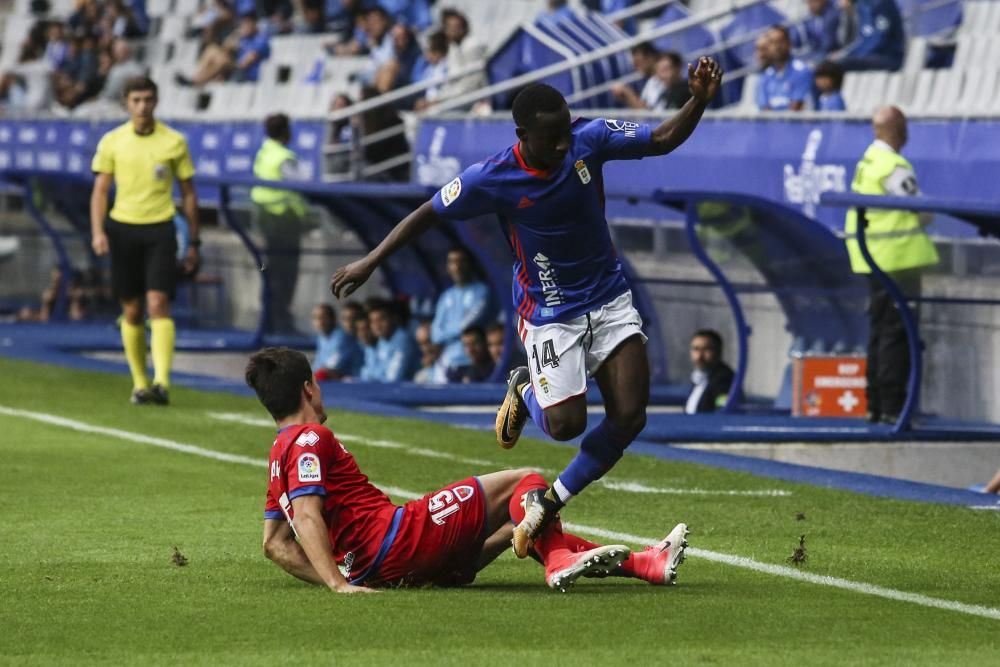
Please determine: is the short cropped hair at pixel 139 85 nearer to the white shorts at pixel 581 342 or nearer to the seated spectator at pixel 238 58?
the white shorts at pixel 581 342

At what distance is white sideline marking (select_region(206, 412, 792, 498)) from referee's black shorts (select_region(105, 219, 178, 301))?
105 centimetres

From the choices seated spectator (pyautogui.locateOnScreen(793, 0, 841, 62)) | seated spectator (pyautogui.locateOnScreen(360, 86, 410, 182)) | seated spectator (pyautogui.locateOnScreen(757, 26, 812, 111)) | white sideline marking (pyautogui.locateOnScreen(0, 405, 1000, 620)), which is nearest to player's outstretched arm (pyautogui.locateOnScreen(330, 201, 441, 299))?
white sideline marking (pyautogui.locateOnScreen(0, 405, 1000, 620))

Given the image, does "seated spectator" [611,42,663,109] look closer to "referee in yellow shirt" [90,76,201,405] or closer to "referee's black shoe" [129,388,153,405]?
"referee in yellow shirt" [90,76,201,405]

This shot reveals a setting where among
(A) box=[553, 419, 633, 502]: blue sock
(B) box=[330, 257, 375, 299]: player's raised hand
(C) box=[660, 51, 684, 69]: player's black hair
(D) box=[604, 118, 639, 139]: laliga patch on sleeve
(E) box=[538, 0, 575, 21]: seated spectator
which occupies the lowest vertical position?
(A) box=[553, 419, 633, 502]: blue sock

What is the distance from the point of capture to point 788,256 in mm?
16250

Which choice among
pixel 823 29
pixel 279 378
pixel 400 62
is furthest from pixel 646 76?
pixel 279 378

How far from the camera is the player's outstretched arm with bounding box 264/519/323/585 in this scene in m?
7.73

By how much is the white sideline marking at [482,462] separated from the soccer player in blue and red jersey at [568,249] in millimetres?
2803

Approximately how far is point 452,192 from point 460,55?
17.0 metres

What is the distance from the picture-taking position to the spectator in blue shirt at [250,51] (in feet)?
108

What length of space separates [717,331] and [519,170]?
31.2 feet

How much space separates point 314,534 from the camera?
7.41 metres

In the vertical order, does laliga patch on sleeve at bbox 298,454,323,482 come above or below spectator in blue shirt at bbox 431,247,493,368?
above

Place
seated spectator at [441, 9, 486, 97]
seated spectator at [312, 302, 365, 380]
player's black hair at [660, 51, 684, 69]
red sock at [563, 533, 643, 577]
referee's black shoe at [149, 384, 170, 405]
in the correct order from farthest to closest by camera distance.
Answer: seated spectator at [441, 9, 486, 97]
player's black hair at [660, 51, 684, 69]
seated spectator at [312, 302, 365, 380]
referee's black shoe at [149, 384, 170, 405]
red sock at [563, 533, 643, 577]
